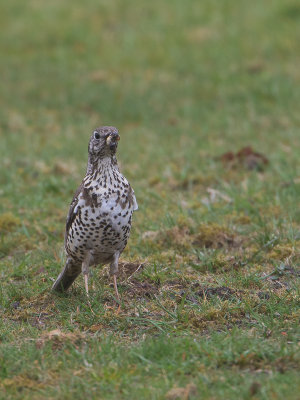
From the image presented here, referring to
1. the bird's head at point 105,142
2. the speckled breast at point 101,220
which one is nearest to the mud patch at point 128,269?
the speckled breast at point 101,220

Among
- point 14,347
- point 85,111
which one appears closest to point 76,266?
point 14,347

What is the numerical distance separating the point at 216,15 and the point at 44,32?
11.9ft

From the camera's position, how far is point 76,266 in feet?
18.9

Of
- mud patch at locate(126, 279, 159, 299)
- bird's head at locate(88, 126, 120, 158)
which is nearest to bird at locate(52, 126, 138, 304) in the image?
bird's head at locate(88, 126, 120, 158)

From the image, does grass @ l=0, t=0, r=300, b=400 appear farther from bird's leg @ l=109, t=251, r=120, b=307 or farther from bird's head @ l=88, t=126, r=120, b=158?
bird's head @ l=88, t=126, r=120, b=158

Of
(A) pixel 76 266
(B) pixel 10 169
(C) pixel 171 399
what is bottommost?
(C) pixel 171 399

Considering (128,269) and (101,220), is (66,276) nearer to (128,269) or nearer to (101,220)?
(128,269)

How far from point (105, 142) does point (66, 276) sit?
1.11 metres

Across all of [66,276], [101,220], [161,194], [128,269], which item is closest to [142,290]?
[128,269]

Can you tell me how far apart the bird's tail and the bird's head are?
867 millimetres

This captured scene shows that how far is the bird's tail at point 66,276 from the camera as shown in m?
5.75

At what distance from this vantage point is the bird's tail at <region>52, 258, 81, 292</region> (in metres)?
5.75

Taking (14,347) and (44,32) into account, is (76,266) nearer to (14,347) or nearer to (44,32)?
(14,347)

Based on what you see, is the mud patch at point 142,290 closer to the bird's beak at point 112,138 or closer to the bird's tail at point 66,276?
the bird's tail at point 66,276
